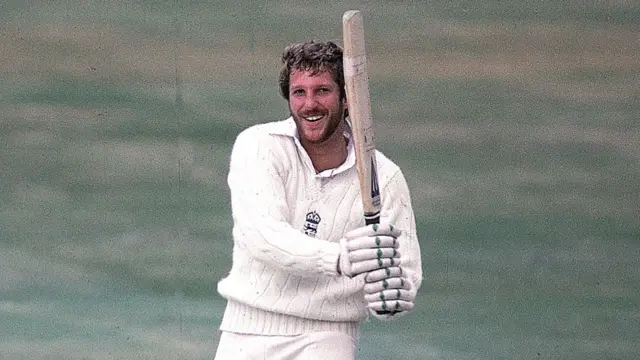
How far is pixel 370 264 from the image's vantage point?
470cm

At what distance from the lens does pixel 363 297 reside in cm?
508

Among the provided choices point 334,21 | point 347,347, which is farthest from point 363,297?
point 334,21

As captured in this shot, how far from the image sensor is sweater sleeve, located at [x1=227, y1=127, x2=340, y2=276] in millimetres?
4809

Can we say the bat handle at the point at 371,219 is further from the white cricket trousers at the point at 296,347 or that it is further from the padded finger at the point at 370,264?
the white cricket trousers at the point at 296,347

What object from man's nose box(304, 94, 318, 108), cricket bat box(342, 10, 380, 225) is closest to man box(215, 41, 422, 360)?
man's nose box(304, 94, 318, 108)

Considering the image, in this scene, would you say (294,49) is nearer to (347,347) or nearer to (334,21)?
(347,347)

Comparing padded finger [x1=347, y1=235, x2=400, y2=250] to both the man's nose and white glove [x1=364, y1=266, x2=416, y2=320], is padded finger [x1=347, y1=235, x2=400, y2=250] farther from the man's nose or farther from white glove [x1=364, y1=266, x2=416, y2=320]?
the man's nose

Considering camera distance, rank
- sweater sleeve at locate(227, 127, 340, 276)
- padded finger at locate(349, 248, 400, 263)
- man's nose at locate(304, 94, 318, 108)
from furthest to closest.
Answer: man's nose at locate(304, 94, 318, 108), sweater sleeve at locate(227, 127, 340, 276), padded finger at locate(349, 248, 400, 263)

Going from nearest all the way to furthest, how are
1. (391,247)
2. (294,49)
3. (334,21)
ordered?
(391,247) → (294,49) → (334,21)

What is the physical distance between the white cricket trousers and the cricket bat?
0.37 metres

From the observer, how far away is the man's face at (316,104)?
197 inches

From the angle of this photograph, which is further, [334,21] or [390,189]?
[334,21]

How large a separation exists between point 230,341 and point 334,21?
6.68 feet

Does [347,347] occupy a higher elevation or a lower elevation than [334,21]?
lower
